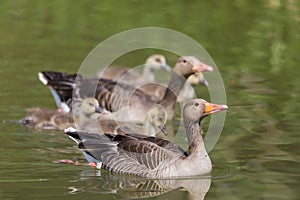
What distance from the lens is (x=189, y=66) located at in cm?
1659

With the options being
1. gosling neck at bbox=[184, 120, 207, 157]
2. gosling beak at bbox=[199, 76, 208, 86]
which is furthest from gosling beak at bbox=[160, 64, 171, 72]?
gosling neck at bbox=[184, 120, 207, 157]

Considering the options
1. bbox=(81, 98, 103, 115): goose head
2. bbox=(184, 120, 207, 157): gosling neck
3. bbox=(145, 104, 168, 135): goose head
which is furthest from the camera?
bbox=(81, 98, 103, 115): goose head

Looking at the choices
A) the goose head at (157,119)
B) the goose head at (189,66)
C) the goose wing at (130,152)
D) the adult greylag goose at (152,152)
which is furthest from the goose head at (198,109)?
the goose head at (189,66)

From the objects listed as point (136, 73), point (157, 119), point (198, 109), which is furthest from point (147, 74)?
point (198, 109)

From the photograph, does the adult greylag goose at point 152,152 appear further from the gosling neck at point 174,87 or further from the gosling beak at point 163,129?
the gosling neck at point 174,87

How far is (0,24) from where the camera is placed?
2205cm

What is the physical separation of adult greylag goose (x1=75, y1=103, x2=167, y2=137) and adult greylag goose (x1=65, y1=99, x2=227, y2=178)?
1.46 meters

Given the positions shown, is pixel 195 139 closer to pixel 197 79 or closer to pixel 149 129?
pixel 149 129

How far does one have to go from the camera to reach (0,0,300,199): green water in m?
11.8

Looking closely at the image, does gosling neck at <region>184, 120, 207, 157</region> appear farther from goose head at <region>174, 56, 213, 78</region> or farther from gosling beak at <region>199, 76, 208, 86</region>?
gosling beak at <region>199, 76, 208, 86</region>

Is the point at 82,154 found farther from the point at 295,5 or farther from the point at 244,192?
the point at 295,5

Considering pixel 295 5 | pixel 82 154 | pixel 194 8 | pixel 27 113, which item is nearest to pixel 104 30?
pixel 194 8

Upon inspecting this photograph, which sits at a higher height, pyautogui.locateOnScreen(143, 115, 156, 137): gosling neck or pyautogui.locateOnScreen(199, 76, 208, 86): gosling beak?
pyautogui.locateOnScreen(199, 76, 208, 86): gosling beak

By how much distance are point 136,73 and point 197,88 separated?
64.0 inches
